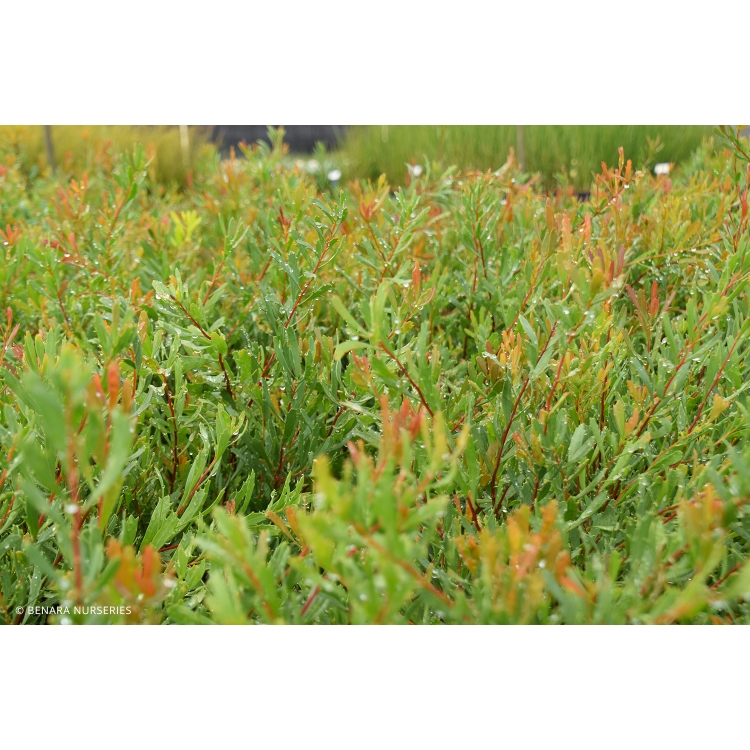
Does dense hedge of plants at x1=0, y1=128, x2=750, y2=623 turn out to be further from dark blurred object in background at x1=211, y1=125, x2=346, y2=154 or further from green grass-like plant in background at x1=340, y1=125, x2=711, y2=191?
dark blurred object in background at x1=211, y1=125, x2=346, y2=154

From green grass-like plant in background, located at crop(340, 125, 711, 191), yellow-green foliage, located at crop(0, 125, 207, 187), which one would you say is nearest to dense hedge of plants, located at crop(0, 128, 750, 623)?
green grass-like plant in background, located at crop(340, 125, 711, 191)

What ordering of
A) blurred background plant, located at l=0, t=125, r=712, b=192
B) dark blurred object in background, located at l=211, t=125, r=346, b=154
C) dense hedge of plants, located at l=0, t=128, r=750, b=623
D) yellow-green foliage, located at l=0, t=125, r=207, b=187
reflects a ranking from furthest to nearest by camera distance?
dark blurred object in background, located at l=211, t=125, r=346, b=154
yellow-green foliage, located at l=0, t=125, r=207, b=187
blurred background plant, located at l=0, t=125, r=712, b=192
dense hedge of plants, located at l=0, t=128, r=750, b=623

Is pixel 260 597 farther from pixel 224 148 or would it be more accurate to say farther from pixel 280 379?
pixel 224 148

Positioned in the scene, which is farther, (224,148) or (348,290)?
(224,148)

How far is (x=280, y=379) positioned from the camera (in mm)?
1104

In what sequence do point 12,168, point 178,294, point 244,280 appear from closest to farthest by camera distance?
point 178,294 → point 244,280 → point 12,168

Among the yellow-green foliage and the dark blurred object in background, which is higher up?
the dark blurred object in background

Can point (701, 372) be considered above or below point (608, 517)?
above

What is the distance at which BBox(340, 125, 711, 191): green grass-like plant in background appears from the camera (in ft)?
12.9

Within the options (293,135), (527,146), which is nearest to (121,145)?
(527,146)

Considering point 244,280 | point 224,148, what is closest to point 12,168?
point 244,280

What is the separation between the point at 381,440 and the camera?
0.69 m

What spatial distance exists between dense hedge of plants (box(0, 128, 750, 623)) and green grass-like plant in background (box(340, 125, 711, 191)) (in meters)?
2.44

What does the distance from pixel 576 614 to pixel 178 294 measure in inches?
27.3
